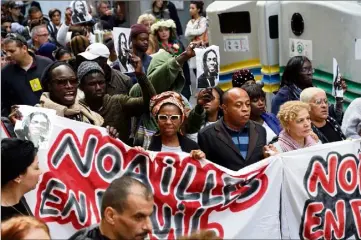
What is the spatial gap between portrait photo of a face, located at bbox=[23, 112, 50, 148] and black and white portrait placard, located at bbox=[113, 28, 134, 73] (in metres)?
2.14

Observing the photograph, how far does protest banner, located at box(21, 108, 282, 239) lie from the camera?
671cm

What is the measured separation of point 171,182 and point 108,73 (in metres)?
2.12

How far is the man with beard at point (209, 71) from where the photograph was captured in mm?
8109

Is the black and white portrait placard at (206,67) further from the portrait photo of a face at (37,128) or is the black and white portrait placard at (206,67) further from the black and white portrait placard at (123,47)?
the portrait photo of a face at (37,128)

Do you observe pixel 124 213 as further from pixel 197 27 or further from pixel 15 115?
pixel 197 27

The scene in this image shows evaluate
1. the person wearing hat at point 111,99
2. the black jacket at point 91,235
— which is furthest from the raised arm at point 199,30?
the black jacket at point 91,235

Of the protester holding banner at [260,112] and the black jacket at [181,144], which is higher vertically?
the black jacket at [181,144]

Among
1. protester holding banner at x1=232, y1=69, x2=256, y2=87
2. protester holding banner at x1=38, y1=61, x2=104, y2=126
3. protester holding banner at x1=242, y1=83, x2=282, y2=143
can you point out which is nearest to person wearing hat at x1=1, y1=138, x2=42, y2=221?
protester holding banner at x1=38, y1=61, x2=104, y2=126

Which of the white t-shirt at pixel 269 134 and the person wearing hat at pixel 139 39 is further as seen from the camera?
the person wearing hat at pixel 139 39

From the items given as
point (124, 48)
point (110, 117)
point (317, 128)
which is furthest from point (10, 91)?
point (317, 128)

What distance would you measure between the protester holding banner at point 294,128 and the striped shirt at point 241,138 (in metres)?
0.23

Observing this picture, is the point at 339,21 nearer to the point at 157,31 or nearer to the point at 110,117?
the point at 157,31

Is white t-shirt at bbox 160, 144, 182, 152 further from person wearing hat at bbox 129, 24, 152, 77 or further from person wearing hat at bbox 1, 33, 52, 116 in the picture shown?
person wearing hat at bbox 129, 24, 152, 77

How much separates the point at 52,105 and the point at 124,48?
6.71 ft
